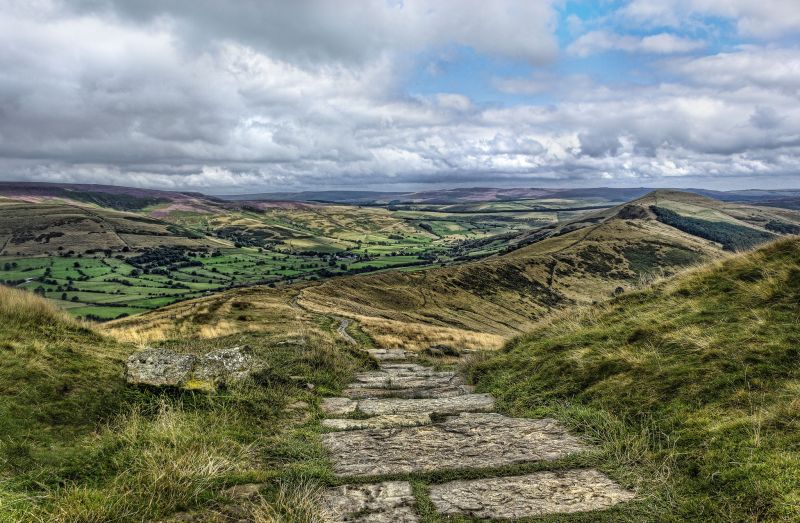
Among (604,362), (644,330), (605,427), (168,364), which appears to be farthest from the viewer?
(644,330)

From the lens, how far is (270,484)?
249 inches

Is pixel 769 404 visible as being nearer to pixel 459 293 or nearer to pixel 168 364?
pixel 168 364

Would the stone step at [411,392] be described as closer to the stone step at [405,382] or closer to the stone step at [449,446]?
the stone step at [405,382]

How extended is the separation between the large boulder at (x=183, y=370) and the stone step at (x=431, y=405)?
3.17m

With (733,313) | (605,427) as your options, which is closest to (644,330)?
(733,313)

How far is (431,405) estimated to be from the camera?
11406 millimetres

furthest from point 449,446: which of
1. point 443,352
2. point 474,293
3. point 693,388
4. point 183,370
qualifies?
point 474,293

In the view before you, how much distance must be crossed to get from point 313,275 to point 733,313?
515ft

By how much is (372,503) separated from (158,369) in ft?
20.1

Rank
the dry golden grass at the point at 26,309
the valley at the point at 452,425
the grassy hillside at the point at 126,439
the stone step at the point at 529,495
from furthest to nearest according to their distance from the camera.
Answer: the dry golden grass at the point at 26,309 < the stone step at the point at 529,495 < the valley at the point at 452,425 < the grassy hillside at the point at 126,439

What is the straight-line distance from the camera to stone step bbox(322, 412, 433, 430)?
29.9 feet

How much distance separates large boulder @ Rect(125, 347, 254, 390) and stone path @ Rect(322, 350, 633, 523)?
2.42m

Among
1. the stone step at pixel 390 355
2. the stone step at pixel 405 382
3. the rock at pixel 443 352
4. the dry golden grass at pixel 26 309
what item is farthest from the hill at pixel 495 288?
the dry golden grass at pixel 26 309

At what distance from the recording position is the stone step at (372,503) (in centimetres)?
558
